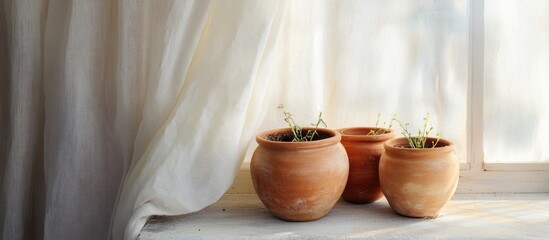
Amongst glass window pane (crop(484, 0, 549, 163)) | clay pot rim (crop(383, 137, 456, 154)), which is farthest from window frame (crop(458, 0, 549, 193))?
clay pot rim (crop(383, 137, 456, 154))

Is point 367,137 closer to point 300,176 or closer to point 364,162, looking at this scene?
point 364,162

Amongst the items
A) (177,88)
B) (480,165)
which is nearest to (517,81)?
(480,165)

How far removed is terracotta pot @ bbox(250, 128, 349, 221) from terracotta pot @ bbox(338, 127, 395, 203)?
0.08 metres

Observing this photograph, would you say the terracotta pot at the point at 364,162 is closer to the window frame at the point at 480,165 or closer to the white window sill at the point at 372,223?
the white window sill at the point at 372,223

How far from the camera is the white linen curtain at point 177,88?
1.21 metres

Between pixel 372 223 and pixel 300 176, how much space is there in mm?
214

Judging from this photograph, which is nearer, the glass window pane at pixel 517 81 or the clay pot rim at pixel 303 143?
the clay pot rim at pixel 303 143

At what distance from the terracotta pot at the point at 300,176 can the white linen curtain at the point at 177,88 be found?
92 millimetres

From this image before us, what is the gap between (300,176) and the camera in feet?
3.81

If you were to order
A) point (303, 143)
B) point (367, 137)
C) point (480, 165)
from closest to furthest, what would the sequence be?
point (303, 143), point (367, 137), point (480, 165)

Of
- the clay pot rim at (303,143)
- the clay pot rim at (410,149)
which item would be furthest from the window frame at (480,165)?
the clay pot rim at (303,143)

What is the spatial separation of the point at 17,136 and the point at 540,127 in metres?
1.35

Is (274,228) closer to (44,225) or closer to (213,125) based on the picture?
(213,125)

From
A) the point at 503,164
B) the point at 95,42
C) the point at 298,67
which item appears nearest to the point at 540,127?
the point at 503,164
